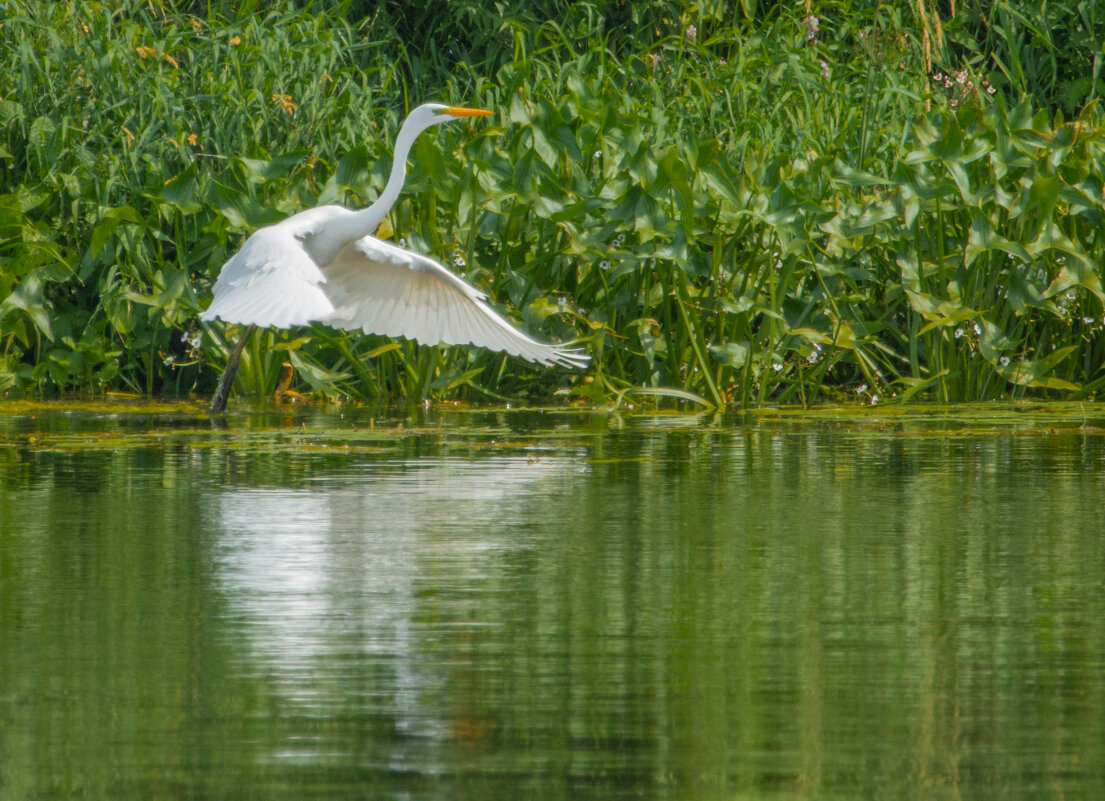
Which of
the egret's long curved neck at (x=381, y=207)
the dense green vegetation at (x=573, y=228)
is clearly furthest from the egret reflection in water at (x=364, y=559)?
the dense green vegetation at (x=573, y=228)

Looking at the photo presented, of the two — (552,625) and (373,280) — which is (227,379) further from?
(552,625)

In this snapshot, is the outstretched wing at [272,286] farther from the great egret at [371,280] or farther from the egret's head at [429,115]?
the egret's head at [429,115]

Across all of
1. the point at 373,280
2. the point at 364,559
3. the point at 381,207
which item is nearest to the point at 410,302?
the point at 373,280

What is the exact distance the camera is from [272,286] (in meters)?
6.73

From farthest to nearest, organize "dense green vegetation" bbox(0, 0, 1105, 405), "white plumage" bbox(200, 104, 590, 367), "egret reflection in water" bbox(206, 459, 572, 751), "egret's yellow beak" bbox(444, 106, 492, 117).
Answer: "dense green vegetation" bbox(0, 0, 1105, 405) < "egret's yellow beak" bbox(444, 106, 492, 117) < "white plumage" bbox(200, 104, 590, 367) < "egret reflection in water" bbox(206, 459, 572, 751)

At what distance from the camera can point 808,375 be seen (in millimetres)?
8266

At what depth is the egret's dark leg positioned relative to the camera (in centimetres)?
782

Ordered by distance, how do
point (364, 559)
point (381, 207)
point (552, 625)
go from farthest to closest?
point (381, 207)
point (364, 559)
point (552, 625)

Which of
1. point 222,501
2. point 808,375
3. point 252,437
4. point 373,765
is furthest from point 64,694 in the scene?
point 808,375

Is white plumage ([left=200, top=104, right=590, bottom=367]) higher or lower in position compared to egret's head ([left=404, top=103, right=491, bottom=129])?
lower

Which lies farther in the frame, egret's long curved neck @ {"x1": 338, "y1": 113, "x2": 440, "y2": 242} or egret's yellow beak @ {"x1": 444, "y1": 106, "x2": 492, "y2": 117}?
egret's yellow beak @ {"x1": 444, "y1": 106, "x2": 492, "y2": 117}

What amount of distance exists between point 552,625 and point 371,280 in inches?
179

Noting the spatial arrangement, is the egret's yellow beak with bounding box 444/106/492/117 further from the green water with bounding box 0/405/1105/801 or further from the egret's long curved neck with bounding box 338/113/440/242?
the green water with bounding box 0/405/1105/801

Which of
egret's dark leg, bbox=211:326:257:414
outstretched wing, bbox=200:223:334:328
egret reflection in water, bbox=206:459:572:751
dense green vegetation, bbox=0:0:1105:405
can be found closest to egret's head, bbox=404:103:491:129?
dense green vegetation, bbox=0:0:1105:405
